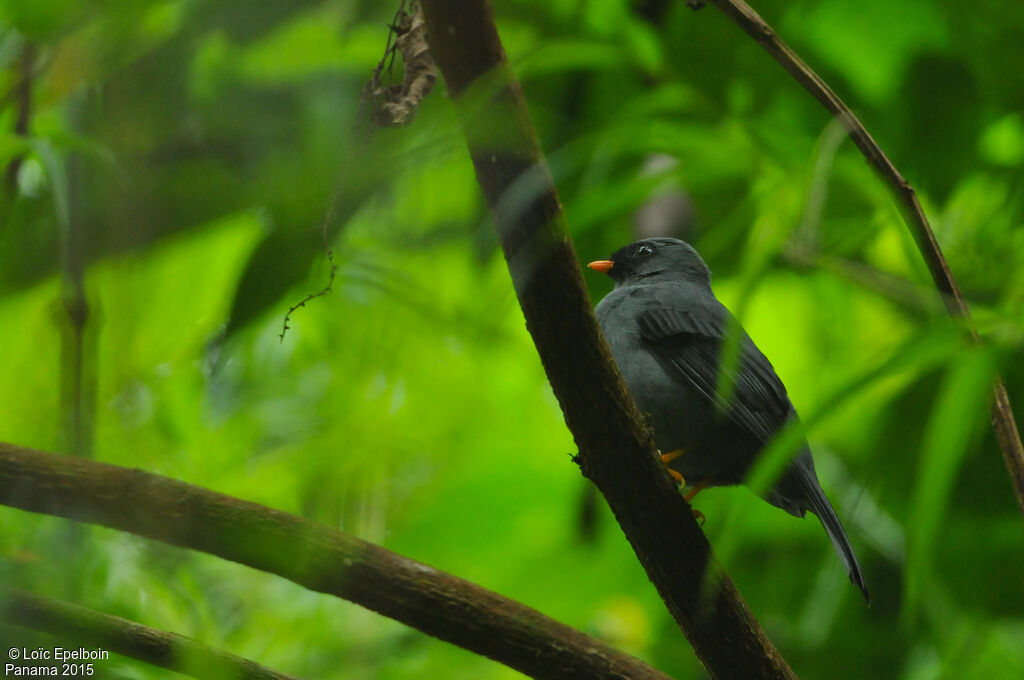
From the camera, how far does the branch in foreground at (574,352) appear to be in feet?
3.50

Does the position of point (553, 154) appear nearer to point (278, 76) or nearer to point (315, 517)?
point (278, 76)

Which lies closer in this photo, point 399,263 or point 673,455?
point 399,263

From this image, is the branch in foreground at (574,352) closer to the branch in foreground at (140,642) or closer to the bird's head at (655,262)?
the branch in foreground at (140,642)

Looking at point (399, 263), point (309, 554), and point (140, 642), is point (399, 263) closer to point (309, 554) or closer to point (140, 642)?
point (309, 554)

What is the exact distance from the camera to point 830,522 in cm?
210

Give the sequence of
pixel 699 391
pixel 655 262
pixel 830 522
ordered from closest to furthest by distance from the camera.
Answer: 1. pixel 830 522
2. pixel 699 391
3. pixel 655 262

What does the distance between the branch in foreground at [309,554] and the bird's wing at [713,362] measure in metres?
0.73

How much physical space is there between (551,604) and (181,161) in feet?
7.71

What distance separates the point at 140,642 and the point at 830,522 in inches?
55.7

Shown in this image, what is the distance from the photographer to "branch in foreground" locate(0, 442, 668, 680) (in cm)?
125

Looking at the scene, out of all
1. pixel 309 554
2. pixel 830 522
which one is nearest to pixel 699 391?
pixel 830 522

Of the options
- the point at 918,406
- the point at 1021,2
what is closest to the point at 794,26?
the point at 1021,2

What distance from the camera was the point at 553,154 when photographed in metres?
2.00

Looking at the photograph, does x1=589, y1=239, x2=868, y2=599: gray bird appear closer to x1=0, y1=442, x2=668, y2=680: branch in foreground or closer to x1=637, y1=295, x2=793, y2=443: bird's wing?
x1=637, y1=295, x2=793, y2=443: bird's wing
